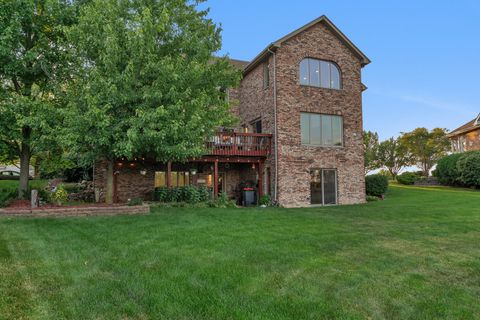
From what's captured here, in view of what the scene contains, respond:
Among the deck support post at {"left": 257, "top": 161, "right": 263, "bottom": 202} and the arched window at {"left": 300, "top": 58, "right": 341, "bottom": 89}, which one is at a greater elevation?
the arched window at {"left": 300, "top": 58, "right": 341, "bottom": 89}

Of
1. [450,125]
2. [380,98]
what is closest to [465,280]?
[380,98]

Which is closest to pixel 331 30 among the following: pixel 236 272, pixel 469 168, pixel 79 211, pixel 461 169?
pixel 79 211

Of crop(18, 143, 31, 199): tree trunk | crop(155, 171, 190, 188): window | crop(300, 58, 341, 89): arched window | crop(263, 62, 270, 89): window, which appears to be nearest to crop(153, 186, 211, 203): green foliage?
crop(155, 171, 190, 188): window

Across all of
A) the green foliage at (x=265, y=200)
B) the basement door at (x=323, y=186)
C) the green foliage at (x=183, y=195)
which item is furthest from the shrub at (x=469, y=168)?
the green foliage at (x=183, y=195)

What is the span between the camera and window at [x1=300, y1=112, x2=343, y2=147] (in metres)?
16.0

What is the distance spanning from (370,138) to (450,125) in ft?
32.4

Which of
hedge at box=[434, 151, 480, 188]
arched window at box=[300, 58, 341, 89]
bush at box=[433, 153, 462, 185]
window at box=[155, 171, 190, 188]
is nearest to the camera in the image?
arched window at box=[300, 58, 341, 89]

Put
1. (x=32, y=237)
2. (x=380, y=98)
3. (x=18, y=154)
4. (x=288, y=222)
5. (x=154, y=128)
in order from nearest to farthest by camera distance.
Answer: (x=32, y=237)
(x=288, y=222)
(x=154, y=128)
(x=18, y=154)
(x=380, y=98)

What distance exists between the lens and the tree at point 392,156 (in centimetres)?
3962

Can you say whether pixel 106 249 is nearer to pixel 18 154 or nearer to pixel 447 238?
pixel 447 238

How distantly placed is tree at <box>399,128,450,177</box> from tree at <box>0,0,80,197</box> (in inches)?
1470

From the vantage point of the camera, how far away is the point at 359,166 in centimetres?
1706

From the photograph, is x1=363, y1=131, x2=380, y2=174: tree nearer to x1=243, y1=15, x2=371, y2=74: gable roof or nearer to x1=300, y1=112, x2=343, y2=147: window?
x1=243, y1=15, x2=371, y2=74: gable roof

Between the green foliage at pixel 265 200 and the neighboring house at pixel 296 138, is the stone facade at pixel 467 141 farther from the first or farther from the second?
the green foliage at pixel 265 200
